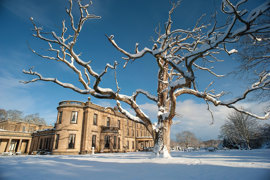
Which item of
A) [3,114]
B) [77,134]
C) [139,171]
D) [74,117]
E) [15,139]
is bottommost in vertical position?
[139,171]

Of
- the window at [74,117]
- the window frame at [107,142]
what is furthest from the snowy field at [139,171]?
the window frame at [107,142]

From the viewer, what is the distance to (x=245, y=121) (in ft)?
92.3

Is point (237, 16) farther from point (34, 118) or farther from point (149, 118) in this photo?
point (34, 118)

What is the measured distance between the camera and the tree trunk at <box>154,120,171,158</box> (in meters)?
7.26

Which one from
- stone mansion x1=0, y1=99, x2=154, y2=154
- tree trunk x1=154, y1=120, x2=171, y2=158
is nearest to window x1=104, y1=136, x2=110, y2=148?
stone mansion x1=0, y1=99, x2=154, y2=154

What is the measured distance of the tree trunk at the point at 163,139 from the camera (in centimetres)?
726

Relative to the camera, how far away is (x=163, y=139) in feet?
24.7

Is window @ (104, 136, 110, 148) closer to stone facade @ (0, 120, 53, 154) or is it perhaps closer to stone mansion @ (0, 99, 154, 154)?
stone mansion @ (0, 99, 154, 154)

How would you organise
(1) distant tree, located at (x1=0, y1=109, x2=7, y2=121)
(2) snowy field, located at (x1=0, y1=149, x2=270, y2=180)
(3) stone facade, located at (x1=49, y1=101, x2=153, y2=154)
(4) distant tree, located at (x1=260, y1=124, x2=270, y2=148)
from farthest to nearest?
(1) distant tree, located at (x1=0, y1=109, x2=7, y2=121) → (4) distant tree, located at (x1=260, y1=124, x2=270, y2=148) → (3) stone facade, located at (x1=49, y1=101, x2=153, y2=154) → (2) snowy field, located at (x1=0, y1=149, x2=270, y2=180)

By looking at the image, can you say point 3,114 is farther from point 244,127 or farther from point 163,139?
point 244,127

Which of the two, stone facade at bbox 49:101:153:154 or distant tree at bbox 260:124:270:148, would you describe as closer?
stone facade at bbox 49:101:153:154

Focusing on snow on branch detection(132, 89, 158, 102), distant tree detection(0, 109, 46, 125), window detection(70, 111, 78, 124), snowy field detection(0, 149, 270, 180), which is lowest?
snowy field detection(0, 149, 270, 180)

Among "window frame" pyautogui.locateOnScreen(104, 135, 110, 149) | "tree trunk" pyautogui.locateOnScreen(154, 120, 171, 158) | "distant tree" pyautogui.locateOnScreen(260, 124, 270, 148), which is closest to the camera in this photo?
"tree trunk" pyautogui.locateOnScreen(154, 120, 171, 158)

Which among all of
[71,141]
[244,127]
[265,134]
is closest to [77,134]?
[71,141]
